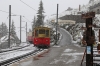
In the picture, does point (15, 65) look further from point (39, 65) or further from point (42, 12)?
→ point (42, 12)

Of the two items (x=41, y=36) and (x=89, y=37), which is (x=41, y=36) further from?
(x=89, y=37)

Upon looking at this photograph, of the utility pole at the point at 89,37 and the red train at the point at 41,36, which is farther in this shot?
the red train at the point at 41,36

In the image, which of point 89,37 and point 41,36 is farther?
point 41,36

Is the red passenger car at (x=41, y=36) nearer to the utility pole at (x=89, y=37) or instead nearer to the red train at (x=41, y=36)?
the red train at (x=41, y=36)

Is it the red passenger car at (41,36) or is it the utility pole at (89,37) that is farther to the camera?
the red passenger car at (41,36)

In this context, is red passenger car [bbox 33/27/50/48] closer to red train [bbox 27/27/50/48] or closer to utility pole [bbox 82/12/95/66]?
red train [bbox 27/27/50/48]

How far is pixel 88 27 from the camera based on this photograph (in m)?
12.5

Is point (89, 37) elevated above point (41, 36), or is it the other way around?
point (89, 37)

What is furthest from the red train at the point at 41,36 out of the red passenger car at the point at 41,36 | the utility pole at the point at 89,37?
the utility pole at the point at 89,37

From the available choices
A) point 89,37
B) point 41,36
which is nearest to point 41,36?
point 41,36

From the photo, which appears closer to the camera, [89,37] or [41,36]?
[89,37]

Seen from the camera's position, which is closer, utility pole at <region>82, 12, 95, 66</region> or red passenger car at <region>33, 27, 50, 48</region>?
utility pole at <region>82, 12, 95, 66</region>

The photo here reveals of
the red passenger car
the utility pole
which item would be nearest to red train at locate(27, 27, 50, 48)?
the red passenger car

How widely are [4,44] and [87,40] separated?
7634 cm
